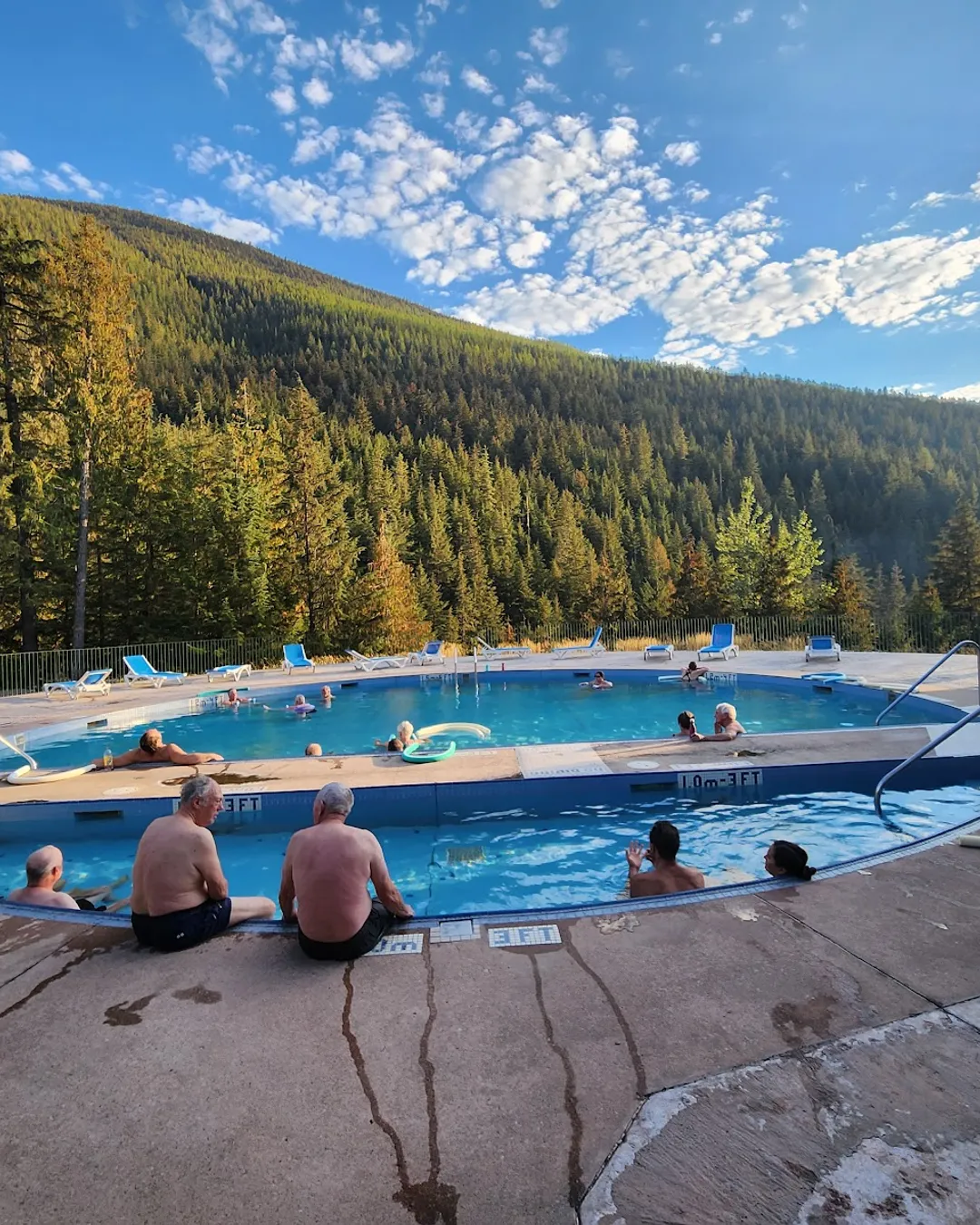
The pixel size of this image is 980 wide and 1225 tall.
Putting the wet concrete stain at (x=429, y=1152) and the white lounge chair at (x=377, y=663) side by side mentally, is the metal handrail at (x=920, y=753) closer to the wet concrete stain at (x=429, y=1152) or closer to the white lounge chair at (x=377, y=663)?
the wet concrete stain at (x=429, y=1152)

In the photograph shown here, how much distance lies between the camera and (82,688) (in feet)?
46.2

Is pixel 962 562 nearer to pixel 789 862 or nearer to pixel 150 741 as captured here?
pixel 789 862

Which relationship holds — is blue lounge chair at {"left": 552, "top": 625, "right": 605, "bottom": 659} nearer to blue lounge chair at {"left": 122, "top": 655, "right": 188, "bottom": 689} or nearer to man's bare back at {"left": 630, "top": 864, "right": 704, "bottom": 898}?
blue lounge chair at {"left": 122, "top": 655, "right": 188, "bottom": 689}

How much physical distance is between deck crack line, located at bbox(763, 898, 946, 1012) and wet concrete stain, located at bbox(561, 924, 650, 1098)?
3.49ft

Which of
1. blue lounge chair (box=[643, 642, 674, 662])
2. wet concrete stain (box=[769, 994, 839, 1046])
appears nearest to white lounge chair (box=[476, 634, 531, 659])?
blue lounge chair (box=[643, 642, 674, 662])

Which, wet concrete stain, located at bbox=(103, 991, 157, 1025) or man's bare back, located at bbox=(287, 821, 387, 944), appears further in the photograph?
man's bare back, located at bbox=(287, 821, 387, 944)

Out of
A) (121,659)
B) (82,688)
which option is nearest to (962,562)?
(121,659)

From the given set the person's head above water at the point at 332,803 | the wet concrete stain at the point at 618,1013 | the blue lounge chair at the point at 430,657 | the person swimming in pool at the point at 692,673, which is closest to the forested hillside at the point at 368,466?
the blue lounge chair at the point at 430,657

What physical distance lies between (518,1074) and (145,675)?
15.9 meters

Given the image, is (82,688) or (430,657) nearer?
(82,688)

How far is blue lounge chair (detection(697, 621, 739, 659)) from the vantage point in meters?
16.6

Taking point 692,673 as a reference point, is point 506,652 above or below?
above

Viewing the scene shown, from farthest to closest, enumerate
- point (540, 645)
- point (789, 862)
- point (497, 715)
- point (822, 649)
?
1. point (540, 645)
2. point (822, 649)
3. point (497, 715)
4. point (789, 862)

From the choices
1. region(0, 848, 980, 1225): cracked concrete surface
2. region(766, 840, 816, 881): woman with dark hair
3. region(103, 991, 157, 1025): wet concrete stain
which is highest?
region(766, 840, 816, 881): woman with dark hair
